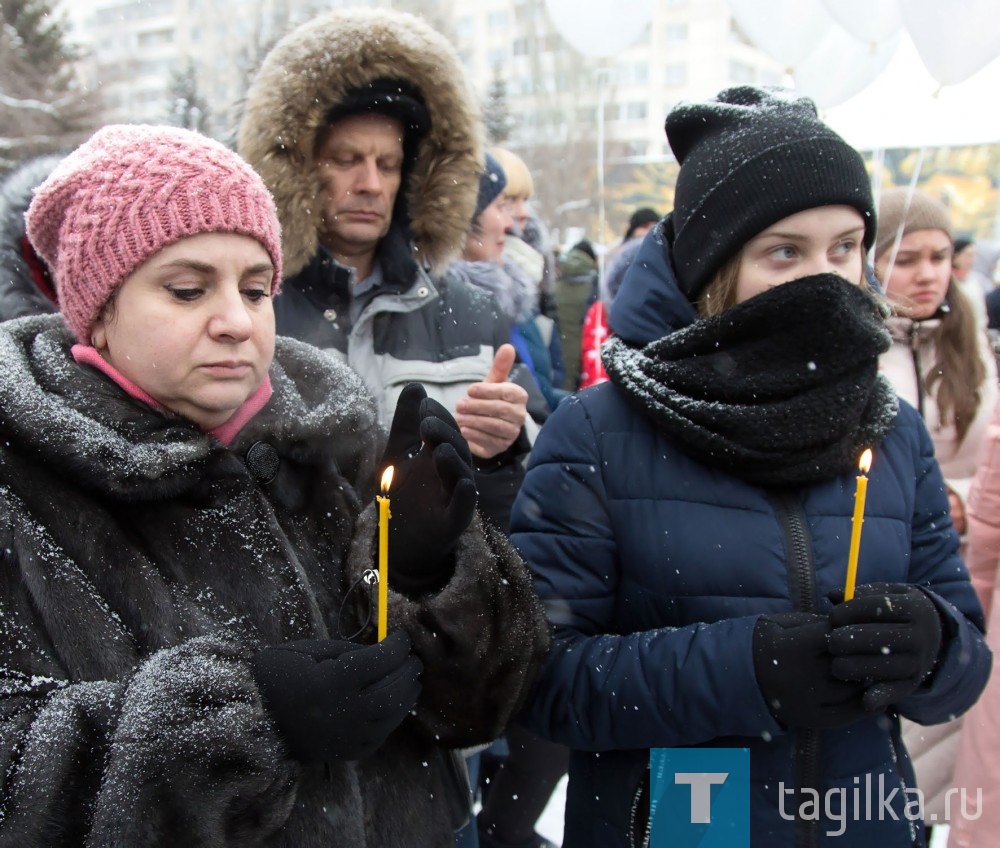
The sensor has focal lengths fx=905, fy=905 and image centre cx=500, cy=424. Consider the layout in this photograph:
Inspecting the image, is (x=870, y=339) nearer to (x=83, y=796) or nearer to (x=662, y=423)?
(x=662, y=423)

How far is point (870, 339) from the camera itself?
1.60 m

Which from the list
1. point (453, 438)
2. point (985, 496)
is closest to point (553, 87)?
point (985, 496)

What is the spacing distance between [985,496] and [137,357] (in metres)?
2.51

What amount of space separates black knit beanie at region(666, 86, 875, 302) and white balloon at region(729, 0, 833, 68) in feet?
7.67

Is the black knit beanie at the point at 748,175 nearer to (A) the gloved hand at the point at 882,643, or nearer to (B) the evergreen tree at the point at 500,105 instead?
(A) the gloved hand at the point at 882,643

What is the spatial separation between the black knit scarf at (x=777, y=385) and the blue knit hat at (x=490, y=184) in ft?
7.33

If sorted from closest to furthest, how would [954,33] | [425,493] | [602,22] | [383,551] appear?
[383,551]
[425,493]
[954,33]
[602,22]

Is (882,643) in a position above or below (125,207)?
below

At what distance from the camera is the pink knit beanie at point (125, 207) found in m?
1.37

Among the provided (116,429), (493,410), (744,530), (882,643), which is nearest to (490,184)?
(493,410)

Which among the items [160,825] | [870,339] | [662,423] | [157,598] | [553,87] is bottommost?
[160,825]

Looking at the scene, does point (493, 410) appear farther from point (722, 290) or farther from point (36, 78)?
point (36, 78)

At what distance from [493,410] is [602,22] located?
252 cm

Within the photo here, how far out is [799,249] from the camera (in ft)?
5.45
